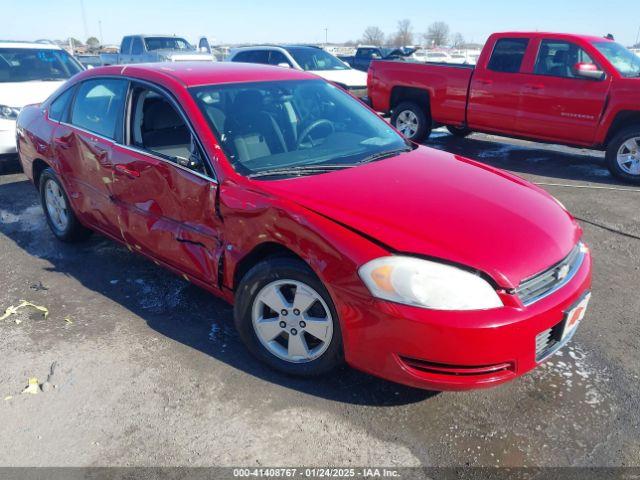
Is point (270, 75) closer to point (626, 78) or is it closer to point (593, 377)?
point (593, 377)

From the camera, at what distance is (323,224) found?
260 centimetres

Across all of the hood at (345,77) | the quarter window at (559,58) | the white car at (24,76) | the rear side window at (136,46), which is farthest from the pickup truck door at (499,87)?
the rear side window at (136,46)

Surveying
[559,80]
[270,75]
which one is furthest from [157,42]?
[270,75]

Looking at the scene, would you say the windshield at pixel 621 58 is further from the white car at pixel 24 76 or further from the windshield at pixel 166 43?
the windshield at pixel 166 43

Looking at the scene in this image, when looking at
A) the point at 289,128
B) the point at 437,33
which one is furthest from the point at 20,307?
the point at 437,33

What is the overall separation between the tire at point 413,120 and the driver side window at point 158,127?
5722 mm

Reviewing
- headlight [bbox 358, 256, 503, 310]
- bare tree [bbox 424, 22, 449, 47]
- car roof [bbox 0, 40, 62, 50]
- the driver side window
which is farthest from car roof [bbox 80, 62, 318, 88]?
bare tree [bbox 424, 22, 449, 47]

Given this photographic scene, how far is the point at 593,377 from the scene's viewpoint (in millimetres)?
3016

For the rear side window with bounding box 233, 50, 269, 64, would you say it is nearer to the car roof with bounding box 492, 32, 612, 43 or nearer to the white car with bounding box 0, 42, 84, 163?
the white car with bounding box 0, 42, 84, 163

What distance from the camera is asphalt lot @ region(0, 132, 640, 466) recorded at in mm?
2482

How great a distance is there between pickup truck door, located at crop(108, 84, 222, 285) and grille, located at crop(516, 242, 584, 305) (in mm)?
1672

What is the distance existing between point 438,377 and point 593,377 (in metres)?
1.13

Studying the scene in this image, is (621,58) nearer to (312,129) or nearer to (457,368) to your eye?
(312,129)

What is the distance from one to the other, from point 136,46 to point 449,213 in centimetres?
1704
